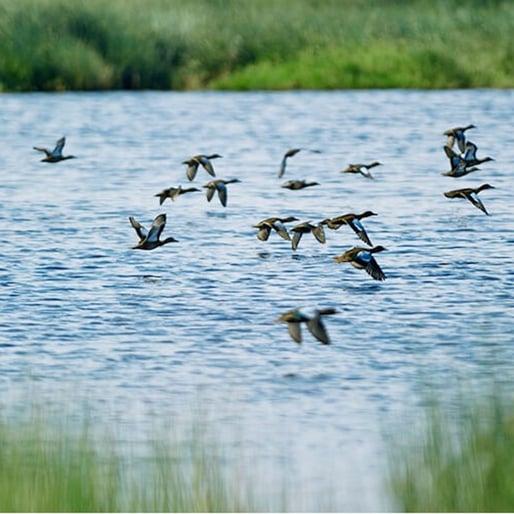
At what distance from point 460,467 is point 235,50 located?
3181 cm

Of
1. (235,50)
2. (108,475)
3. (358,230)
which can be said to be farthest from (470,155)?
(235,50)

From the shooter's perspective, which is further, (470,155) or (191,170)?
(191,170)

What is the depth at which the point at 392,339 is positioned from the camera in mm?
11680

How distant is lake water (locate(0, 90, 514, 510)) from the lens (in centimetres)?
939

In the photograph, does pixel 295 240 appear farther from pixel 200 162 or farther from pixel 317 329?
pixel 317 329

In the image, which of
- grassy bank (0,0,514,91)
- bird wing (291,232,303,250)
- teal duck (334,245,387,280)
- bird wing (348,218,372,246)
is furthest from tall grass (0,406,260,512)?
grassy bank (0,0,514,91)

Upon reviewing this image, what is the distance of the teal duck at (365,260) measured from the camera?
551 inches

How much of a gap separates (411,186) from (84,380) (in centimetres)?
1278

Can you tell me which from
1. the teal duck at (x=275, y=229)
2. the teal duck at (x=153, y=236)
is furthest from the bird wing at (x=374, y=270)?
the teal duck at (x=153, y=236)

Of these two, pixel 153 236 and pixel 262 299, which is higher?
pixel 262 299

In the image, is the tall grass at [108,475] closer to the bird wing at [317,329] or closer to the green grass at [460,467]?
the green grass at [460,467]

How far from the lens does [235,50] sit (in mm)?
38625

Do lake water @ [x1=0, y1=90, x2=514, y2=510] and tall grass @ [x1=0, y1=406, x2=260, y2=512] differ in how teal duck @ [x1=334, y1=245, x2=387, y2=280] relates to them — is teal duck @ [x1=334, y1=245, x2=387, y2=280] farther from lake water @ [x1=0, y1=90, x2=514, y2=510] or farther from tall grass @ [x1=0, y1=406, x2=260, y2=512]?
tall grass @ [x1=0, y1=406, x2=260, y2=512]

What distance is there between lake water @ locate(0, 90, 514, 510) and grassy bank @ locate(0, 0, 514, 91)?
8.46 meters
